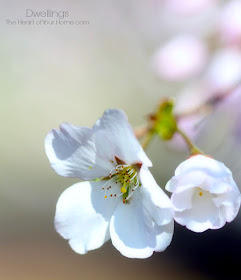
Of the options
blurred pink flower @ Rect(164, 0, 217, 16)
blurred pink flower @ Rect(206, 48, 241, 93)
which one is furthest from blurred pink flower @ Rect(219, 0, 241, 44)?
blurred pink flower @ Rect(164, 0, 217, 16)

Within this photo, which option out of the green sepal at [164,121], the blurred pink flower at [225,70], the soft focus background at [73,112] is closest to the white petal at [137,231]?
the green sepal at [164,121]

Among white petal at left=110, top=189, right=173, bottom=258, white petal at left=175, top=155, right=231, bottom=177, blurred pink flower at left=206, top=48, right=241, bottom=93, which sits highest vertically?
blurred pink flower at left=206, top=48, right=241, bottom=93

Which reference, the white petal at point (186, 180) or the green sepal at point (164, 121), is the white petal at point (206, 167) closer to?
the white petal at point (186, 180)

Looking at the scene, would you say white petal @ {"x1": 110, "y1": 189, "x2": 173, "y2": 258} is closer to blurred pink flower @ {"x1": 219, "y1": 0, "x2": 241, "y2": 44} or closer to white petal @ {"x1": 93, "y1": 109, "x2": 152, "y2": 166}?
white petal @ {"x1": 93, "y1": 109, "x2": 152, "y2": 166}

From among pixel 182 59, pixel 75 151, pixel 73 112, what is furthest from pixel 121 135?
pixel 73 112

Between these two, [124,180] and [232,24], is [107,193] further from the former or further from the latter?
[232,24]

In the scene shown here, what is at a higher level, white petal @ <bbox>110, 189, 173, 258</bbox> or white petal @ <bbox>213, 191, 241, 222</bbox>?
white petal @ <bbox>213, 191, 241, 222</bbox>

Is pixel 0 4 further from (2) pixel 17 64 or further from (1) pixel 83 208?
(1) pixel 83 208
